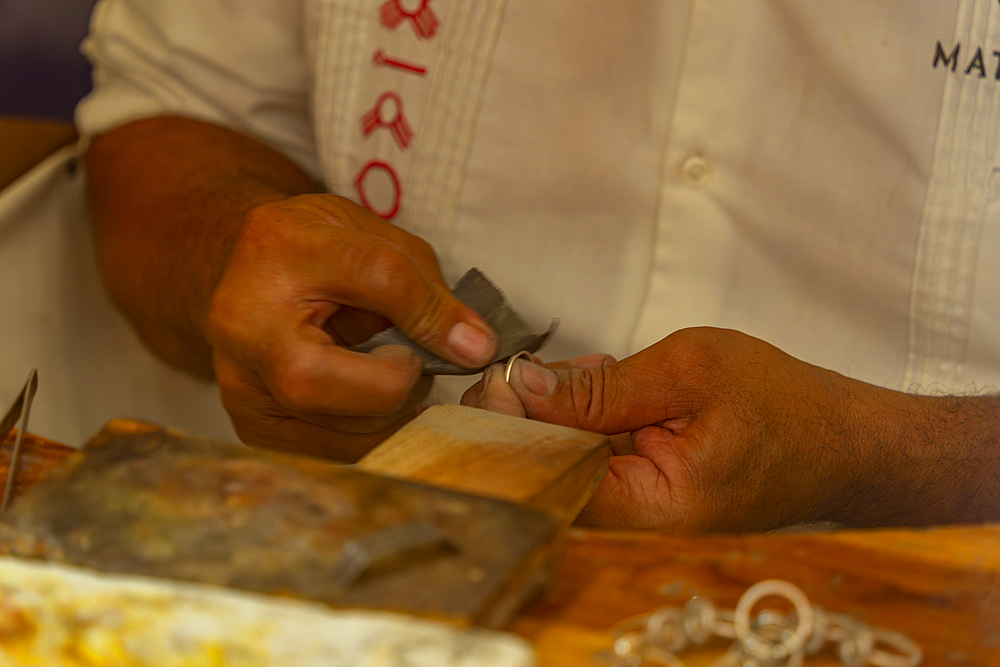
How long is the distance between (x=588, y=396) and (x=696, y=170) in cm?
30

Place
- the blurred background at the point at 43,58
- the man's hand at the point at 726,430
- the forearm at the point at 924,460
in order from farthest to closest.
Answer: the blurred background at the point at 43,58, the forearm at the point at 924,460, the man's hand at the point at 726,430

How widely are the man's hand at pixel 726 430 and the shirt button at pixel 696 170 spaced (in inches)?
7.8

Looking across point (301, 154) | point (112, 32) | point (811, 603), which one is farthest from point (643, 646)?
point (112, 32)

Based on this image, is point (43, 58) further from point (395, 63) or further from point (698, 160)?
point (698, 160)

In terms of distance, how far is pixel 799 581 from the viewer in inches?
14.5

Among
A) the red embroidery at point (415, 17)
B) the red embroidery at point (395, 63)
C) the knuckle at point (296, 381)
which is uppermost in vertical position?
the red embroidery at point (415, 17)

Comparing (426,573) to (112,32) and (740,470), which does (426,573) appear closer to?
(740,470)

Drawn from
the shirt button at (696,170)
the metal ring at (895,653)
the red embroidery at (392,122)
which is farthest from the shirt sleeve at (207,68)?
the metal ring at (895,653)

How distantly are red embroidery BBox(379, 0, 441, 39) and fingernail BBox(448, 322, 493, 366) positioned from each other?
1.27ft

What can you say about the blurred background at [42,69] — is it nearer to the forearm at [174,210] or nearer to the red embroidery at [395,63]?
the forearm at [174,210]

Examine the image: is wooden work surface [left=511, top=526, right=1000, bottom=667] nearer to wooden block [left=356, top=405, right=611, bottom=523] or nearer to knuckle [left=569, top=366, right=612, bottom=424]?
wooden block [left=356, top=405, right=611, bottom=523]

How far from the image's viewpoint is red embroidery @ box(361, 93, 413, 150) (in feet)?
2.76

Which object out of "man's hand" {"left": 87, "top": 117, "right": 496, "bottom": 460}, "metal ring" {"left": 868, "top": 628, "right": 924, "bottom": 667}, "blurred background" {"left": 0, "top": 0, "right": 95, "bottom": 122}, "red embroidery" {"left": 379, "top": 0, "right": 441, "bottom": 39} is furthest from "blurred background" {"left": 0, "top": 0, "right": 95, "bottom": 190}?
"metal ring" {"left": 868, "top": 628, "right": 924, "bottom": 667}

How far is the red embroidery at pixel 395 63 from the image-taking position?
2.71 ft
